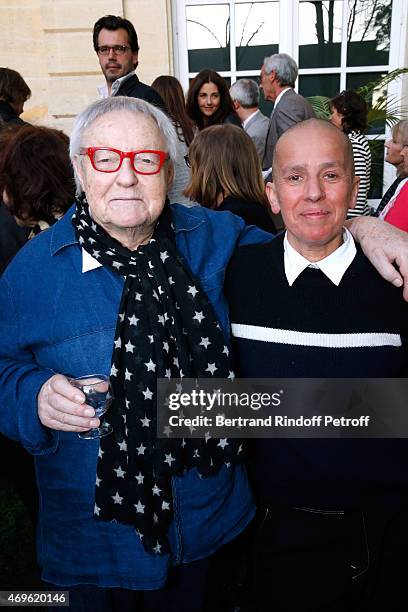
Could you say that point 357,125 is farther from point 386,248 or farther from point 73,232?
point 73,232

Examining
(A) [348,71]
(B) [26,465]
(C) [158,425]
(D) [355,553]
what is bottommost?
(B) [26,465]

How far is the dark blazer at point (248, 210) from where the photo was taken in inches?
113

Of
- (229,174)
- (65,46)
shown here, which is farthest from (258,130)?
(65,46)

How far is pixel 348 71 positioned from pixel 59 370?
632 centimetres

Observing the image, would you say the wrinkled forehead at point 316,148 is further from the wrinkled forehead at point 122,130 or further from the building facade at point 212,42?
the building facade at point 212,42

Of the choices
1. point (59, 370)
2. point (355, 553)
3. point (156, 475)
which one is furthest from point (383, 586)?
point (59, 370)

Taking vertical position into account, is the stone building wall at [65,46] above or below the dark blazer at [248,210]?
above

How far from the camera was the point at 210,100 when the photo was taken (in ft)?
15.2

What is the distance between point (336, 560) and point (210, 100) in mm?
3869

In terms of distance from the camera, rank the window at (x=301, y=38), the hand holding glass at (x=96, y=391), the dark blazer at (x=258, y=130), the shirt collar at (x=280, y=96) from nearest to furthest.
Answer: the hand holding glass at (x=96, y=391) → the shirt collar at (x=280, y=96) → the dark blazer at (x=258, y=130) → the window at (x=301, y=38)

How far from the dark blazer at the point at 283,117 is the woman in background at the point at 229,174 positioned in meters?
1.76

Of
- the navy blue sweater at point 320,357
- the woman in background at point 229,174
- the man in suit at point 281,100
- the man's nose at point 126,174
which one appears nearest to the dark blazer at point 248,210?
the woman in background at point 229,174

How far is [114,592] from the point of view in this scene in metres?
1.63

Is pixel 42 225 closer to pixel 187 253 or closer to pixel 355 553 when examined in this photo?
pixel 187 253
